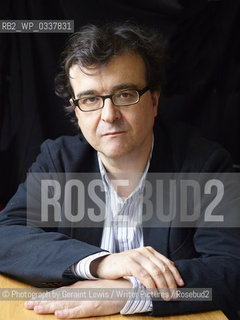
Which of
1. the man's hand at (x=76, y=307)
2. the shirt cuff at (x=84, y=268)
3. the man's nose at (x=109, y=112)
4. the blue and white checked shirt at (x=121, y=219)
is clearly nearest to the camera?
the man's hand at (x=76, y=307)

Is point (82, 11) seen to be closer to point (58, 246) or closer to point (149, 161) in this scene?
point (149, 161)

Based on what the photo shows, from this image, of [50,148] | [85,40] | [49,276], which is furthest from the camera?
[50,148]

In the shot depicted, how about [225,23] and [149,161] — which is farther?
[225,23]

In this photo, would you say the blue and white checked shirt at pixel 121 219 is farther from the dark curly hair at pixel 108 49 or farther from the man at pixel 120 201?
the dark curly hair at pixel 108 49

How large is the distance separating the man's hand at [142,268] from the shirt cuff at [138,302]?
25 mm

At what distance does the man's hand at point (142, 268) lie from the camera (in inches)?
47.5

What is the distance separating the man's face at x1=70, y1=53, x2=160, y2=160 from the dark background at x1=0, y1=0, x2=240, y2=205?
346 millimetres

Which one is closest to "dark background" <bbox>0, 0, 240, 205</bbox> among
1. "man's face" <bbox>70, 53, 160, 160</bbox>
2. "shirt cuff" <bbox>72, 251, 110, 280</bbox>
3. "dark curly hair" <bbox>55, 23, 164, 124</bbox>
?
"dark curly hair" <bbox>55, 23, 164, 124</bbox>

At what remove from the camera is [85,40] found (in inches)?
60.7

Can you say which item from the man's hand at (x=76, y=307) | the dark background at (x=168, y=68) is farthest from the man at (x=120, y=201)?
the dark background at (x=168, y=68)

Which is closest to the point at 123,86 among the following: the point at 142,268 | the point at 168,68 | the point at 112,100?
the point at 112,100

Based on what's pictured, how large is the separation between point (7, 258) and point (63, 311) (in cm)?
32

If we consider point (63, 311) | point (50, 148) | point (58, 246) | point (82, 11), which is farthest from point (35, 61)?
point (63, 311)

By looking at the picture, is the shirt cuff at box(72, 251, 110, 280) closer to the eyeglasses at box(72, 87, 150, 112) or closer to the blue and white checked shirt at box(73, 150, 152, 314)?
the blue and white checked shirt at box(73, 150, 152, 314)
